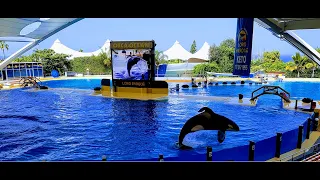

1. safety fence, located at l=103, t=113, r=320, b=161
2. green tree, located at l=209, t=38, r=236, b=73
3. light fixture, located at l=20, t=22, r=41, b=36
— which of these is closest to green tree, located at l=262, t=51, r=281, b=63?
green tree, located at l=209, t=38, r=236, b=73

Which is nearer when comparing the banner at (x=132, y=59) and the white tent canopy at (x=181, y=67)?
the banner at (x=132, y=59)

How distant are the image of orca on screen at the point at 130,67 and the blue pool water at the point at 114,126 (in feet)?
5.63

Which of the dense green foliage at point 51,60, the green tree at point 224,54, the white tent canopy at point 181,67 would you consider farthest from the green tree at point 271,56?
the dense green foliage at point 51,60

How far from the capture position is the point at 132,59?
40.9 feet

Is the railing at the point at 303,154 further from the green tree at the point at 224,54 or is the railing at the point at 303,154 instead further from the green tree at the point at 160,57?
the green tree at the point at 160,57

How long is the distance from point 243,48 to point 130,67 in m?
7.41

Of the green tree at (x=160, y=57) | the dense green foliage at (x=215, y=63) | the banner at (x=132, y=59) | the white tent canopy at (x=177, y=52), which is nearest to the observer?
the banner at (x=132, y=59)

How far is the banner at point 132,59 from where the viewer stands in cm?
1218

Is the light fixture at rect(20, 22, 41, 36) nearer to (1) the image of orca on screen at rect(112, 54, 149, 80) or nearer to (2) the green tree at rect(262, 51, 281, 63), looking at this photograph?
(1) the image of orca on screen at rect(112, 54, 149, 80)

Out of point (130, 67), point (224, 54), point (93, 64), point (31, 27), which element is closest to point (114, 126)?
point (130, 67)

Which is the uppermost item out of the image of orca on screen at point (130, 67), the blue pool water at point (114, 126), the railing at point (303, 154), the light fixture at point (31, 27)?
the light fixture at point (31, 27)
